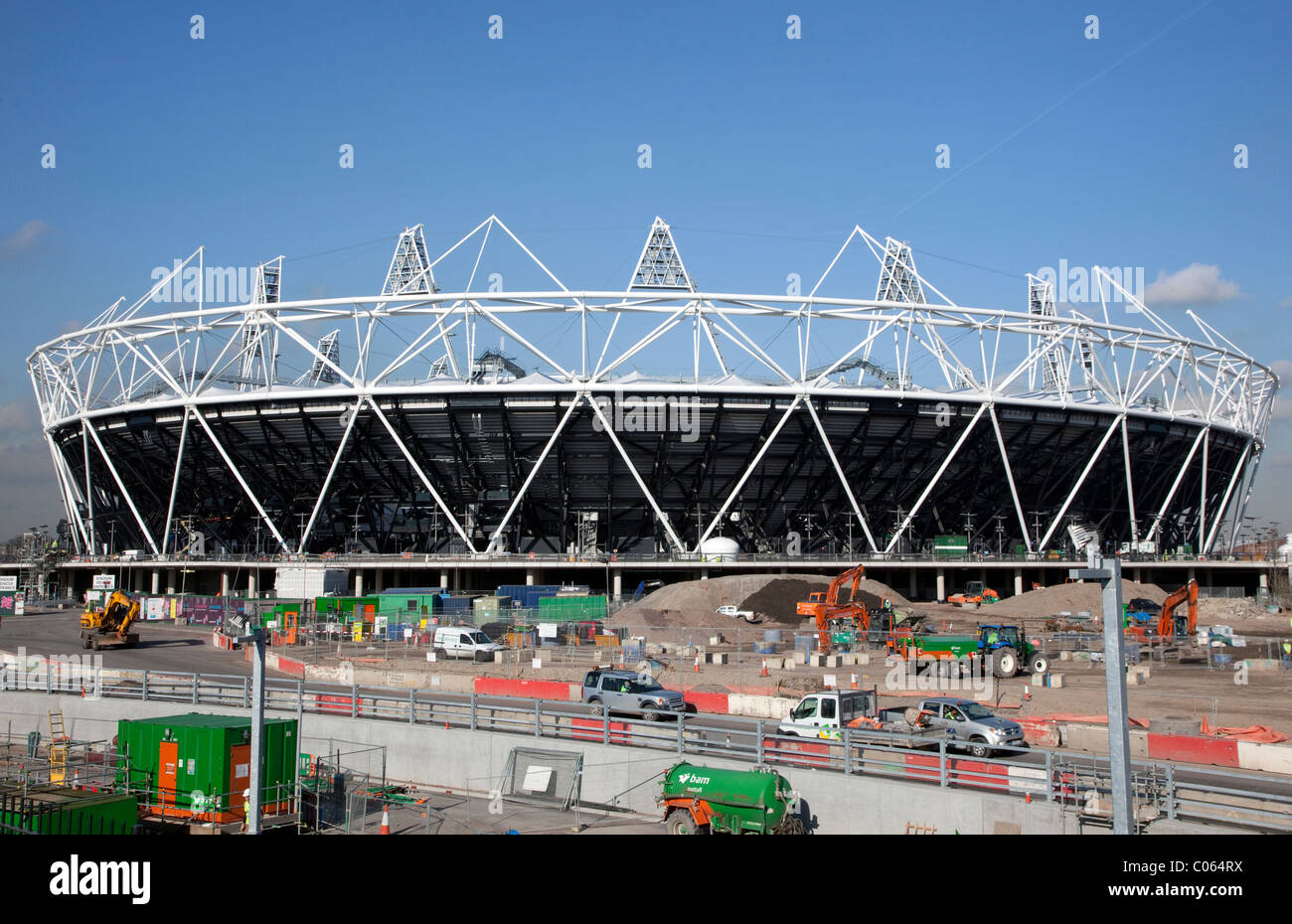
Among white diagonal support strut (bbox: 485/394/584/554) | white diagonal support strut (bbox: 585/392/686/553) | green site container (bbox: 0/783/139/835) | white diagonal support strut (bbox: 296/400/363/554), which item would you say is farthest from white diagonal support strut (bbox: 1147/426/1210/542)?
green site container (bbox: 0/783/139/835)

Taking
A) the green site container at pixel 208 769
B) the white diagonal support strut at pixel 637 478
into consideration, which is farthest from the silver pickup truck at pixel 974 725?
the white diagonal support strut at pixel 637 478

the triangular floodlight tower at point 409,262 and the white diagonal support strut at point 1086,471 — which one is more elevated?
the triangular floodlight tower at point 409,262

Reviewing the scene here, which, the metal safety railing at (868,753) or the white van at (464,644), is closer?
the metal safety railing at (868,753)

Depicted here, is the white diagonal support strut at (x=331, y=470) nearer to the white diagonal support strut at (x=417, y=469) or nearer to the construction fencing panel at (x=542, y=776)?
the white diagonal support strut at (x=417, y=469)

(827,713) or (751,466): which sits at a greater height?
(751,466)

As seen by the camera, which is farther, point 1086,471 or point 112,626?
point 1086,471

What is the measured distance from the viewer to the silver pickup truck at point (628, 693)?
23.9m

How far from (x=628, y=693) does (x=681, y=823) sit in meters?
9.31

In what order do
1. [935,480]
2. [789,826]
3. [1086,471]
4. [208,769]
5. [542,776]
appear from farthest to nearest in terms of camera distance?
[1086,471]
[935,480]
[542,776]
[208,769]
[789,826]

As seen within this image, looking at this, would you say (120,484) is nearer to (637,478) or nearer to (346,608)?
(346,608)

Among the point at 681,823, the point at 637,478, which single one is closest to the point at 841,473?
the point at 637,478

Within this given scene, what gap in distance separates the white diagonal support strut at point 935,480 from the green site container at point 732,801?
56.8 meters
